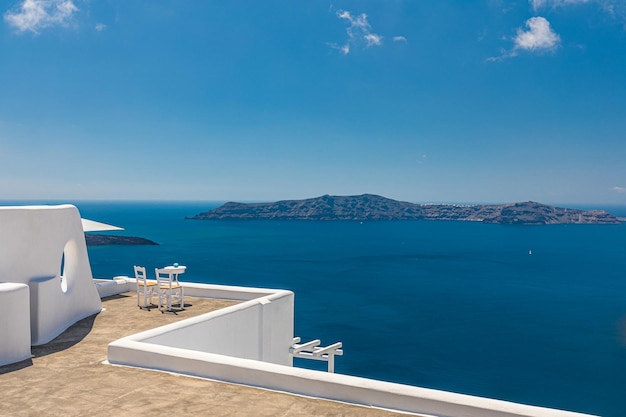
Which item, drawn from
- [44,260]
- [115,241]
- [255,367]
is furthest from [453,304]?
[115,241]

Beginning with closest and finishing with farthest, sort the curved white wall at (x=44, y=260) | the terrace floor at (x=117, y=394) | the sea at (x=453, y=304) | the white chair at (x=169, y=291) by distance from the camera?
the terrace floor at (x=117, y=394)
the curved white wall at (x=44, y=260)
the white chair at (x=169, y=291)
the sea at (x=453, y=304)

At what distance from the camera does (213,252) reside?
4154 inches

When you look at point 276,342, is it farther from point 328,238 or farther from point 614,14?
point 614,14

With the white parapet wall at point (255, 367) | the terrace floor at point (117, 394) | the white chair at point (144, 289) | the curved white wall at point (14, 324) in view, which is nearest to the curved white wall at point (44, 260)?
the terrace floor at point (117, 394)

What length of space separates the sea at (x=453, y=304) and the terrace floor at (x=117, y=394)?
35179mm

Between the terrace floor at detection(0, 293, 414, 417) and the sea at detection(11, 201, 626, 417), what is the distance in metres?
Result: 35.2

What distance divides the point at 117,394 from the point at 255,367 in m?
1.64

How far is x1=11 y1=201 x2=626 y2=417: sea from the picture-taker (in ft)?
137

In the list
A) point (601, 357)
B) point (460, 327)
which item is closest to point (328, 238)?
point (460, 327)

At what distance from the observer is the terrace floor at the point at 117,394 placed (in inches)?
224

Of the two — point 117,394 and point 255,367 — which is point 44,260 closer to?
point 117,394

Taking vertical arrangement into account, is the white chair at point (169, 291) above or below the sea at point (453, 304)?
above

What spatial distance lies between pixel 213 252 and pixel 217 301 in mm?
94996

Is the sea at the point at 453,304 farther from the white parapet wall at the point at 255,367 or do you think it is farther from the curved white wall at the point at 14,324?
the curved white wall at the point at 14,324
